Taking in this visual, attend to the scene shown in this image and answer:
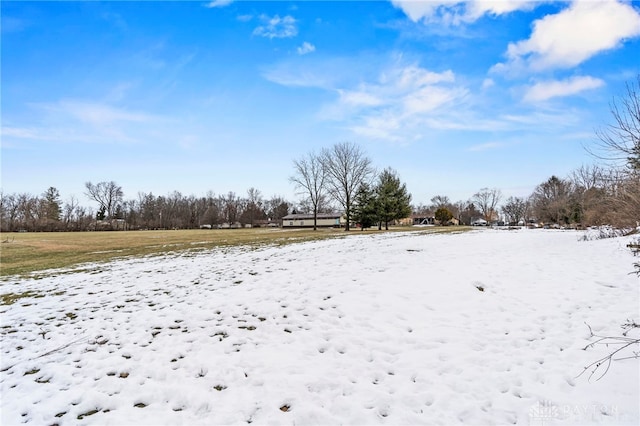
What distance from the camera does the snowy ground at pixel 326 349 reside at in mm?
3396

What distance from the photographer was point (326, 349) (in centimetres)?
479

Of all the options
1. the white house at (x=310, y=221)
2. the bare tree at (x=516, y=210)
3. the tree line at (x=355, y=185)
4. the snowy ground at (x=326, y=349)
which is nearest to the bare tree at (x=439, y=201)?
the bare tree at (x=516, y=210)

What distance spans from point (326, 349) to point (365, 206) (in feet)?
120

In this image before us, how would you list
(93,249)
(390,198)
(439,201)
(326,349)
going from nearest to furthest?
(326,349), (93,249), (390,198), (439,201)

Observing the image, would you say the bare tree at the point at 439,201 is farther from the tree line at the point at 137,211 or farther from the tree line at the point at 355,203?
the tree line at the point at 137,211

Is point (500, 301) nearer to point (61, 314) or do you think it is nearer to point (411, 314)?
point (411, 314)

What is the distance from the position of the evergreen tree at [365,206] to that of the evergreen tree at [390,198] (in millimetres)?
729

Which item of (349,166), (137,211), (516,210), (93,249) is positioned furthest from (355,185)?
(137,211)

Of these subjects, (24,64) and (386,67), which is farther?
(386,67)

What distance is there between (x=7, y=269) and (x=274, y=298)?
47.8ft

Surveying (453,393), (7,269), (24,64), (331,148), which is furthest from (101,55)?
(331,148)

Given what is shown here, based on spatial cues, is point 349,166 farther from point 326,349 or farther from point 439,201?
point 439,201

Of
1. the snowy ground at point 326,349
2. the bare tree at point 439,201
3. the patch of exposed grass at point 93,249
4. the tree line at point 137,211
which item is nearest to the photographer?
the snowy ground at point 326,349

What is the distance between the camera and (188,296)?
756 centimetres
